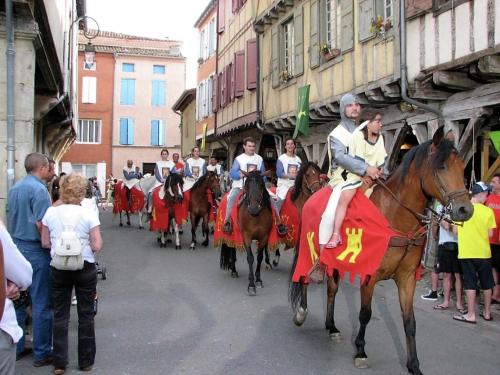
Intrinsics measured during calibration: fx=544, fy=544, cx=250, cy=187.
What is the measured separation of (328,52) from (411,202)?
9205 mm

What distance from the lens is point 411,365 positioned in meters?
4.71

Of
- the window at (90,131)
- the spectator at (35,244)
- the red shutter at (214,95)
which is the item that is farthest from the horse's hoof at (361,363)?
the window at (90,131)

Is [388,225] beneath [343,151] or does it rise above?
beneath

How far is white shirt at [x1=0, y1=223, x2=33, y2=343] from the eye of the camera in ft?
8.56

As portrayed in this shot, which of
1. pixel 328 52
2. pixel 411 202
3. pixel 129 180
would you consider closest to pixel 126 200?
pixel 129 180

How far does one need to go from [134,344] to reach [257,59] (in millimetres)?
14352

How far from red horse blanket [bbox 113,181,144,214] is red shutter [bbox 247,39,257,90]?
5.39m

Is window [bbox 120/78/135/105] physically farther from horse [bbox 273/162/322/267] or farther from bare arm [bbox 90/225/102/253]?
bare arm [bbox 90/225/102/253]

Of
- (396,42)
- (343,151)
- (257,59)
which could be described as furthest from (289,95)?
(343,151)

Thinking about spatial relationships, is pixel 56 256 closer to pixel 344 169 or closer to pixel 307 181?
pixel 344 169

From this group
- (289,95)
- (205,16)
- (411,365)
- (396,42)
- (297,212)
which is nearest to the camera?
(411,365)

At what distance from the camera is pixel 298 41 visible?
609 inches

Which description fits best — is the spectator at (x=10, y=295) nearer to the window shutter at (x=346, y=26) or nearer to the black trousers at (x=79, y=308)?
the black trousers at (x=79, y=308)

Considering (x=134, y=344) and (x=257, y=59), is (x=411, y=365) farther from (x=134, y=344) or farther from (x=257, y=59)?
(x=257, y=59)
